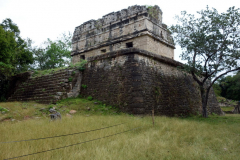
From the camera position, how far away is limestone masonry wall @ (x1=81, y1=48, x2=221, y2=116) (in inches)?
313

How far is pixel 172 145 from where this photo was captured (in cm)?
439

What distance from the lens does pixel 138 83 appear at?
7973mm

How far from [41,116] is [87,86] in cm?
348

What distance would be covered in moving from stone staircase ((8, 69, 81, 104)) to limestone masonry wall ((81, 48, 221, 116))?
0.82 metres

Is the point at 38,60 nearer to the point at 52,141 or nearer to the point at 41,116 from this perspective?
the point at 41,116

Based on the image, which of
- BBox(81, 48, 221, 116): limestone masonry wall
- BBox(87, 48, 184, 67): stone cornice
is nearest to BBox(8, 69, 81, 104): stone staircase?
BBox(81, 48, 221, 116): limestone masonry wall

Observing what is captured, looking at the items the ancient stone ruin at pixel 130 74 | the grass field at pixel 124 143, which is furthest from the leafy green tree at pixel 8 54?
the grass field at pixel 124 143

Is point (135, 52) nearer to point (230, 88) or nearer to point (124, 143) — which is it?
point (124, 143)

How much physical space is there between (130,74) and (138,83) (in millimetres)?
602

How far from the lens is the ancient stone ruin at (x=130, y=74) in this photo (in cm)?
823

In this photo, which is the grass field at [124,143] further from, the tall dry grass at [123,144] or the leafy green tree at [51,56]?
the leafy green tree at [51,56]

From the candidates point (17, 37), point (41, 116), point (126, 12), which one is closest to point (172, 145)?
point (41, 116)

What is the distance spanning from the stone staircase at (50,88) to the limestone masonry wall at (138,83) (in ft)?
2.69

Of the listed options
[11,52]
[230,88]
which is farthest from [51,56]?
[230,88]
